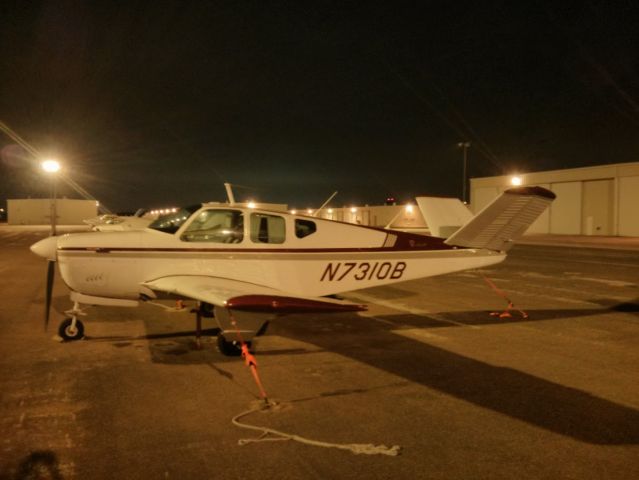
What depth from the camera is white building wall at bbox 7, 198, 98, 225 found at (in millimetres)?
92688

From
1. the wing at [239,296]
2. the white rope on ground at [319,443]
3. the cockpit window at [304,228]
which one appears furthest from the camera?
the cockpit window at [304,228]

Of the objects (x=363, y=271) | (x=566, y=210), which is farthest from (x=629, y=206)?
(x=363, y=271)

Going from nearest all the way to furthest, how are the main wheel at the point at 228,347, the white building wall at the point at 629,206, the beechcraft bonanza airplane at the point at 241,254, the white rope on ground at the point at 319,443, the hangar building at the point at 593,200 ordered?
1. the white rope on ground at the point at 319,443
2. the main wheel at the point at 228,347
3. the beechcraft bonanza airplane at the point at 241,254
4. the white building wall at the point at 629,206
5. the hangar building at the point at 593,200

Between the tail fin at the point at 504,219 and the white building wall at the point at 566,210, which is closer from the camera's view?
the tail fin at the point at 504,219

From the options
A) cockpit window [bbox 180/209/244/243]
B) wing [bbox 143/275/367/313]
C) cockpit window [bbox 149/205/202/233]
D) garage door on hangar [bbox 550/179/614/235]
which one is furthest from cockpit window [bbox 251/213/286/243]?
garage door on hangar [bbox 550/179/614/235]

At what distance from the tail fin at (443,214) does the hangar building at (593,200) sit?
38157 millimetres

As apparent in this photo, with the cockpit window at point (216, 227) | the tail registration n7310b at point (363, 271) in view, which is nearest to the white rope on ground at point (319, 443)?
the cockpit window at point (216, 227)

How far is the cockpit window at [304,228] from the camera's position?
25.2 ft

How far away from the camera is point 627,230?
40.2 meters

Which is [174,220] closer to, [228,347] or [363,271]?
[228,347]

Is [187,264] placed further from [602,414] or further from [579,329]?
[579,329]

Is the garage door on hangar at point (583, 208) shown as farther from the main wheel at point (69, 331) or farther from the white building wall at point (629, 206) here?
the main wheel at point (69, 331)

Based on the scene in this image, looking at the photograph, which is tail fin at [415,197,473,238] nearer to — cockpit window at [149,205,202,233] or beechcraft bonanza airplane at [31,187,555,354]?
beechcraft bonanza airplane at [31,187,555,354]

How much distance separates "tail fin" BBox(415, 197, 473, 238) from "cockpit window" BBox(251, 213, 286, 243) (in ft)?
9.62
